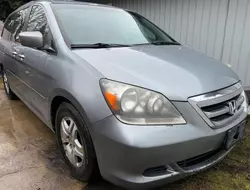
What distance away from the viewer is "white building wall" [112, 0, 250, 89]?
423cm

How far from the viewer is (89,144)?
1865 millimetres

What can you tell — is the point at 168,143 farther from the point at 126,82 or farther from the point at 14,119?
the point at 14,119

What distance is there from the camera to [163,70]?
198 centimetres

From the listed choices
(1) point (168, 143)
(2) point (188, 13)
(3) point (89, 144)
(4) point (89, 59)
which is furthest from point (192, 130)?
(2) point (188, 13)

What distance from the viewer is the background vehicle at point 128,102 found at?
1.64 metres

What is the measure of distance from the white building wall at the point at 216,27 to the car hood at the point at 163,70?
2.23m

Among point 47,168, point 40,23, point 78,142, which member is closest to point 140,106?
point 78,142

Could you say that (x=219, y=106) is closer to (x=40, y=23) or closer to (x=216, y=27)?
Answer: (x=40, y=23)

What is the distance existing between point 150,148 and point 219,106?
71 centimetres

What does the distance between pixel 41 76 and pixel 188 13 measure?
3435mm

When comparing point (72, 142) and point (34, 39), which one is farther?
point (34, 39)

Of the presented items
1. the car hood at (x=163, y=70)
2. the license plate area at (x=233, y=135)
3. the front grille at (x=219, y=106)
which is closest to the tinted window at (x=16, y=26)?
the car hood at (x=163, y=70)

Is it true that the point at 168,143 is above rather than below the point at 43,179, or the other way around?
above

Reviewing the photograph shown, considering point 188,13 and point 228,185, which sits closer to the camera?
point 228,185
